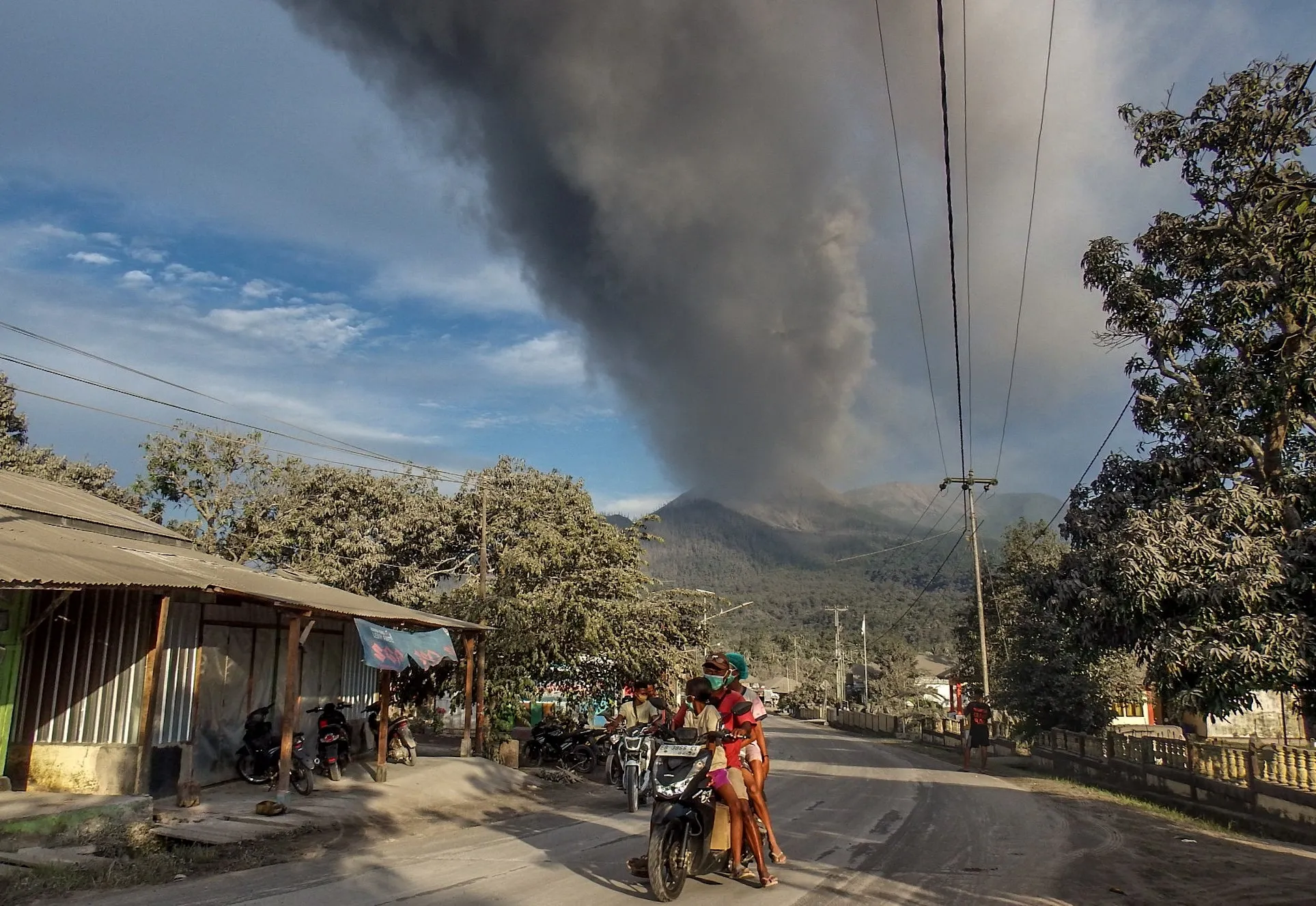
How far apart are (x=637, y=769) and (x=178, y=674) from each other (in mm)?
6463

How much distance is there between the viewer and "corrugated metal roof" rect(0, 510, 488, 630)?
29.7 ft

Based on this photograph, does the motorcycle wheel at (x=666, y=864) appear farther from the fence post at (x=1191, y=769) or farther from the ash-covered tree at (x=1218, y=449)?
the fence post at (x=1191, y=769)

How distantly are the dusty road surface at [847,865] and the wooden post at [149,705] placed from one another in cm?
289

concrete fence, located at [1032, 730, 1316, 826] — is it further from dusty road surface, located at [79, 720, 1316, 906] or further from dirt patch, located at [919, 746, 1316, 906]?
dusty road surface, located at [79, 720, 1316, 906]

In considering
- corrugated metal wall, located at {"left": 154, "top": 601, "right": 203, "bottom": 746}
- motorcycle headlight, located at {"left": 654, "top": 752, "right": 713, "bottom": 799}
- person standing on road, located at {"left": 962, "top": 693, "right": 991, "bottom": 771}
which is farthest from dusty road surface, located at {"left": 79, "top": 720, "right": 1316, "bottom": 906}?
person standing on road, located at {"left": 962, "top": 693, "right": 991, "bottom": 771}

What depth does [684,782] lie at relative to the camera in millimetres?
7043

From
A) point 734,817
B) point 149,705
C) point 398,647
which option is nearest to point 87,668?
point 149,705

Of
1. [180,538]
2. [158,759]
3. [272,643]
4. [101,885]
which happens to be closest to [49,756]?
[158,759]

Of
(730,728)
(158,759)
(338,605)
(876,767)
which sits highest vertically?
(338,605)

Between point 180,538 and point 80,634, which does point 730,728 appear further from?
point 180,538

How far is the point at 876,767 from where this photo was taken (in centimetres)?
2277

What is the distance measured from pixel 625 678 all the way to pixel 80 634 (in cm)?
1238

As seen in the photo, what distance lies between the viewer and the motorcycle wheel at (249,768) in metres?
12.6

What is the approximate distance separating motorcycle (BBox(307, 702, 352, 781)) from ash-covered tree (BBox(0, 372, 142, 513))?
22.0 meters
